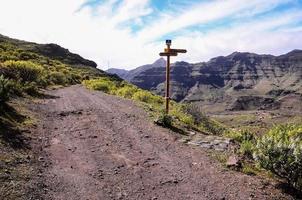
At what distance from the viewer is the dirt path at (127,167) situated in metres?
9.59

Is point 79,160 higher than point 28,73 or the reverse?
the reverse

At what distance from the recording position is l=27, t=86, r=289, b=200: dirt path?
31.4ft

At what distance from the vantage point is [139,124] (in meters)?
16.4

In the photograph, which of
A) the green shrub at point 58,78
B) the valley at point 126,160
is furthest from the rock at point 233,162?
the green shrub at point 58,78

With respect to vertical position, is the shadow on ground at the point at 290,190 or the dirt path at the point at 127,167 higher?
the dirt path at the point at 127,167

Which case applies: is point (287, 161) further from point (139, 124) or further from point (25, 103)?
point (25, 103)

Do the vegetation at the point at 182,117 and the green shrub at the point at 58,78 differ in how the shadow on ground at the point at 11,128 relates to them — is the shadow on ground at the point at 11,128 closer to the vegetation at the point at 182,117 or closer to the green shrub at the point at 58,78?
the vegetation at the point at 182,117

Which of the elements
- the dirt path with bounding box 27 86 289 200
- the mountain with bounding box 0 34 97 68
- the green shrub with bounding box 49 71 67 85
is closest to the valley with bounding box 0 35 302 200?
the dirt path with bounding box 27 86 289 200

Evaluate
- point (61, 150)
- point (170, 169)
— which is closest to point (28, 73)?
point (61, 150)

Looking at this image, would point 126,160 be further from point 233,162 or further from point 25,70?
point 25,70

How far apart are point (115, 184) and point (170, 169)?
6.04 ft

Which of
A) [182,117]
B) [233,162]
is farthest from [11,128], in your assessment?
[182,117]

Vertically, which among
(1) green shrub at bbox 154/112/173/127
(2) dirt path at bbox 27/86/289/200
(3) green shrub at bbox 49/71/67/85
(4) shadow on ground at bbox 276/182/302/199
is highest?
(3) green shrub at bbox 49/71/67/85

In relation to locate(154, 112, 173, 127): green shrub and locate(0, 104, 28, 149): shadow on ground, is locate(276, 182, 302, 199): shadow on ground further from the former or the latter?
locate(0, 104, 28, 149): shadow on ground
